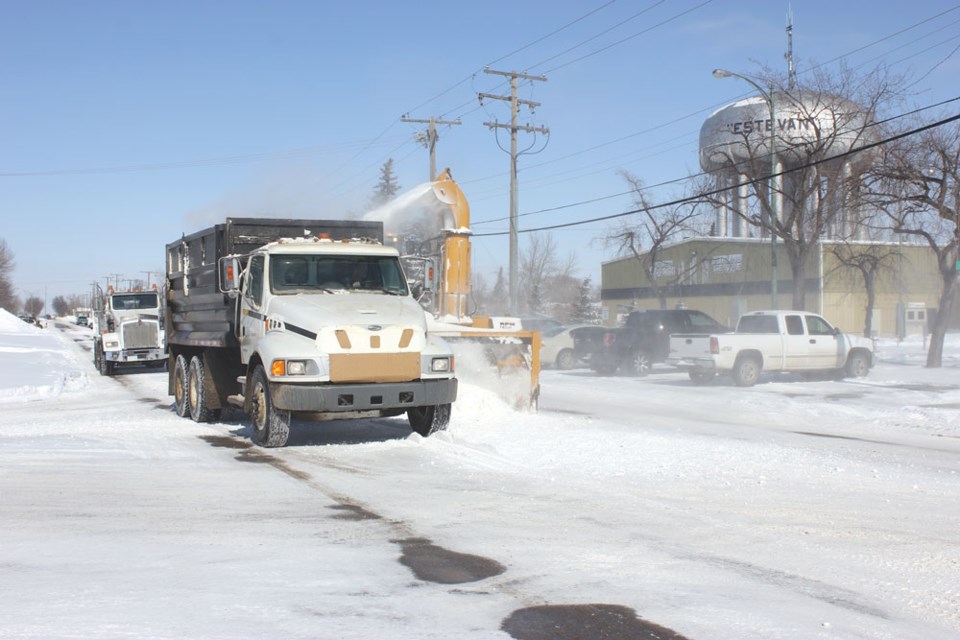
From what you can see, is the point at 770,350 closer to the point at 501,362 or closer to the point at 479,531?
the point at 501,362

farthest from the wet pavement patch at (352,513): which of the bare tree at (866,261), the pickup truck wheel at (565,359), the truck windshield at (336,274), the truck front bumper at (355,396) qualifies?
the bare tree at (866,261)

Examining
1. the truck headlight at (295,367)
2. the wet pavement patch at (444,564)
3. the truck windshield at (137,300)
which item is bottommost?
the wet pavement patch at (444,564)

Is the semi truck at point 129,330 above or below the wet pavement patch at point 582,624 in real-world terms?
above

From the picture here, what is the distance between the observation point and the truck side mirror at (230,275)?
11.9 m

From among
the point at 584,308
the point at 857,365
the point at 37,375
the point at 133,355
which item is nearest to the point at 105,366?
the point at 133,355

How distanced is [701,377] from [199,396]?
14007 millimetres

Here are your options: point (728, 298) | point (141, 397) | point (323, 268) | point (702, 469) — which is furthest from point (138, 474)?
point (728, 298)

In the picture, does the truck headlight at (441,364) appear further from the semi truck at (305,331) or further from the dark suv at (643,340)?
the dark suv at (643,340)

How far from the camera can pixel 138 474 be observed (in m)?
9.26

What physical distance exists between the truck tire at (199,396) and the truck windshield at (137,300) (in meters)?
16.2

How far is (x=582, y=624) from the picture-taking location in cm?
467

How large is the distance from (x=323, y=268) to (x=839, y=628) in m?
8.41

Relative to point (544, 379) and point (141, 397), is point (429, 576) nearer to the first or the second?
point (141, 397)

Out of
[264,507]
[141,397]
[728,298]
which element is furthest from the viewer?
[728,298]
